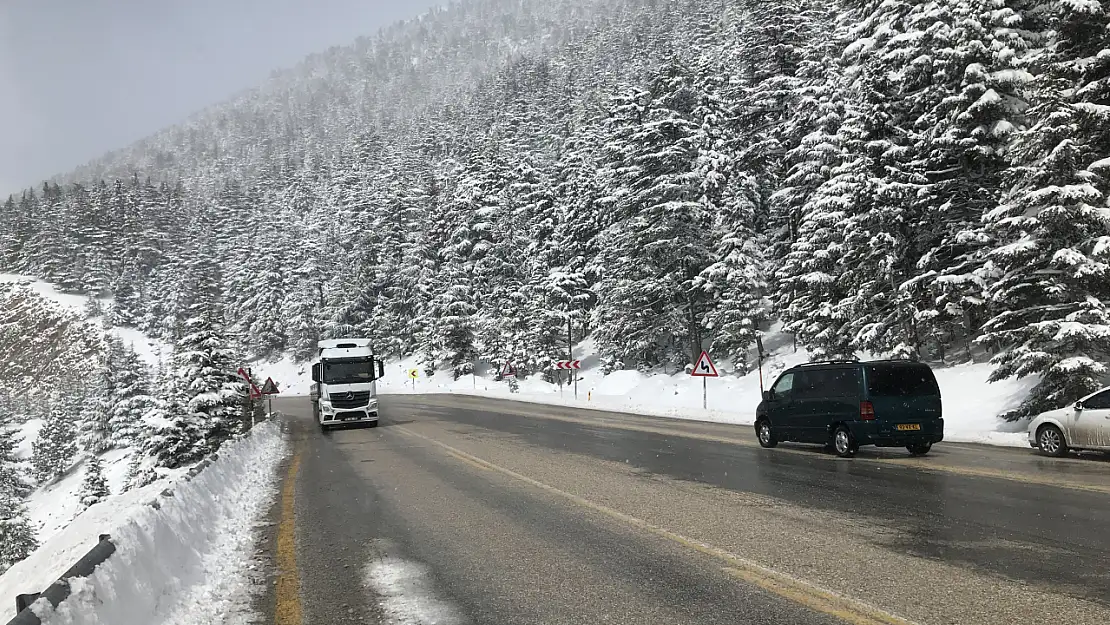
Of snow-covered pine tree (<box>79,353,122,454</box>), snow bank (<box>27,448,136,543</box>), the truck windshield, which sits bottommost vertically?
snow bank (<box>27,448,136,543</box>)

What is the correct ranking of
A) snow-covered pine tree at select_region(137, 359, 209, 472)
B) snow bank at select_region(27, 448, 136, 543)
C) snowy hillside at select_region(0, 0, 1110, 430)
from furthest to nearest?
snow bank at select_region(27, 448, 136, 543) < snow-covered pine tree at select_region(137, 359, 209, 472) < snowy hillside at select_region(0, 0, 1110, 430)

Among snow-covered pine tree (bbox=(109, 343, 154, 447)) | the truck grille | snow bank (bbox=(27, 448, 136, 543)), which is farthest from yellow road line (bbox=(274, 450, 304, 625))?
snow-covered pine tree (bbox=(109, 343, 154, 447))

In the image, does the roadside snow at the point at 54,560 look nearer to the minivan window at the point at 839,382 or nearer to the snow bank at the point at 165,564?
the snow bank at the point at 165,564

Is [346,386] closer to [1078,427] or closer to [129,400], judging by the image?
[1078,427]

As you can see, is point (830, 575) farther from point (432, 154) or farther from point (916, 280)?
point (432, 154)

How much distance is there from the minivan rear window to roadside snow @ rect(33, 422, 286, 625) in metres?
10.8

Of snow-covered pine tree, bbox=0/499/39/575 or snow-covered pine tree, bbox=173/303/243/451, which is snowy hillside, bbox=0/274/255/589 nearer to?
snow-covered pine tree, bbox=0/499/39/575

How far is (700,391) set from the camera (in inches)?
1352

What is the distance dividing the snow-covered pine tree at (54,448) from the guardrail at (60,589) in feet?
242

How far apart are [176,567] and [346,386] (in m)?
20.9

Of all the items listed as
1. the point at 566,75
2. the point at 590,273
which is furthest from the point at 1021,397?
the point at 566,75

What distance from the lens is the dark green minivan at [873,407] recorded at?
14.0 meters

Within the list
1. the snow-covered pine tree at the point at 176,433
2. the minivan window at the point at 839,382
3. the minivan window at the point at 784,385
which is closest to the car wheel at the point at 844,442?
the minivan window at the point at 839,382

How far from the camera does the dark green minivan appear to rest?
14.0 metres
